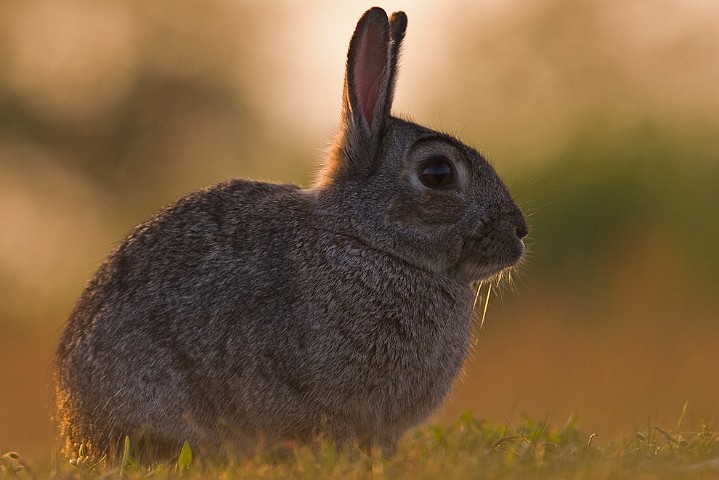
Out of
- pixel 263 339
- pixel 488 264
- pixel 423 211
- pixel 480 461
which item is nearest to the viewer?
pixel 480 461

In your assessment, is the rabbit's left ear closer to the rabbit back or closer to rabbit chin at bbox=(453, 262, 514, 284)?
the rabbit back

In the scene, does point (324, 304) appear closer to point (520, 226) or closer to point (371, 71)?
point (520, 226)

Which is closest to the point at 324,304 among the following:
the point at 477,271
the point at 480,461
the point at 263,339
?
the point at 263,339

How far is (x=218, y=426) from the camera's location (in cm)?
651

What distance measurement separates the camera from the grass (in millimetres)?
4906

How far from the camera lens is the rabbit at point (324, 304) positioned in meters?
6.43

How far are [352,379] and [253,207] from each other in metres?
1.48

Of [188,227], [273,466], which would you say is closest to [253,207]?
[188,227]

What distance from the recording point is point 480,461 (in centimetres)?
516

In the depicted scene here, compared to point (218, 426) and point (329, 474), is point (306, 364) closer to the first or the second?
point (218, 426)

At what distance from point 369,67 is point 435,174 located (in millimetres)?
788

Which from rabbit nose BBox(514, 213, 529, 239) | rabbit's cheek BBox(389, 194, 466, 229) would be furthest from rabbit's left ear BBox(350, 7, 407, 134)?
rabbit nose BBox(514, 213, 529, 239)

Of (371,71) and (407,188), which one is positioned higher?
(371,71)

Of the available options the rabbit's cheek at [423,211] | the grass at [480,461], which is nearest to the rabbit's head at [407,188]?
the rabbit's cheek at [423,211]
